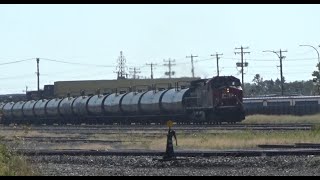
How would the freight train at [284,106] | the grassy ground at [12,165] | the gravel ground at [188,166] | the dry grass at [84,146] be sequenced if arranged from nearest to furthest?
1. the grassy ground at [12,165]
2. the gravel ground at [188,166]
3. the dry grass at [84,146]
4. the freight train at [284,106]

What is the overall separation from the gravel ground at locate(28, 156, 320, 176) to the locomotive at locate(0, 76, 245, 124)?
57.6 ft

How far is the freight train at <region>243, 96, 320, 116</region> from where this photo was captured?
64812mm

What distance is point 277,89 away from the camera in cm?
16725

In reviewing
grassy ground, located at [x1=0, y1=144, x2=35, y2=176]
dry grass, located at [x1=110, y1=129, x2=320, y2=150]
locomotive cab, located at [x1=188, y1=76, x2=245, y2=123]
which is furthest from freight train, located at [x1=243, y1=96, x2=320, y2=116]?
grassy ground, located at [x1=0, y1=144, x2=35, y2=176]

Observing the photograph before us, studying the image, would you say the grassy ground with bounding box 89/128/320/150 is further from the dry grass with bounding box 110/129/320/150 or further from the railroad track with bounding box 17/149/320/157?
the railroad track with bounding box 17/149/320/157

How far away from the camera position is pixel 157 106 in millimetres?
51344

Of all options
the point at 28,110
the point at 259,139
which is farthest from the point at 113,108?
the point at 259,139

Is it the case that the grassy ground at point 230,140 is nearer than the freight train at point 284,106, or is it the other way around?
the grassy ground at point 230,140

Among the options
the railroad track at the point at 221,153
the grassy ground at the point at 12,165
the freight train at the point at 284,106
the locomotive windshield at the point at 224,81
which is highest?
the locomotive windshield at the point at 224,81

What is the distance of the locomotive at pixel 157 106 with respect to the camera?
46.6 meters

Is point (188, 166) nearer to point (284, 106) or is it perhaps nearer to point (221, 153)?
point (221, 153)

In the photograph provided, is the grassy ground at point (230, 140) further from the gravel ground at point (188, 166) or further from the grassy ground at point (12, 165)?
the grassy ground at point (12, 165)

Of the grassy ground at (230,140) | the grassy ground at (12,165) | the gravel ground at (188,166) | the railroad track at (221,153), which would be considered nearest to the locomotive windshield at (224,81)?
the grassy ground at (230,140)

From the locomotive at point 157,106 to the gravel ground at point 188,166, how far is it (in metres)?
17.5
